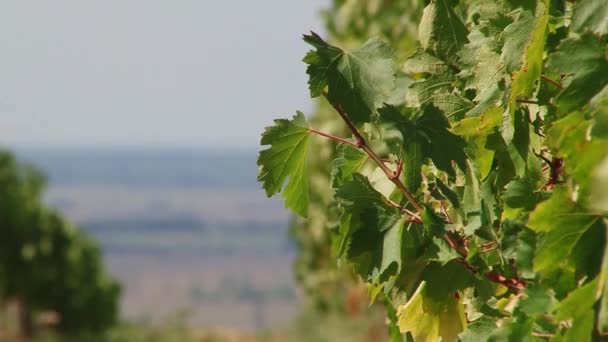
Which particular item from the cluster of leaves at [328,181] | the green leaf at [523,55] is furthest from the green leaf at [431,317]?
the cluster of leaves at [328,181]

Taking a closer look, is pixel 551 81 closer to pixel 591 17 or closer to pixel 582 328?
pixel 591 17

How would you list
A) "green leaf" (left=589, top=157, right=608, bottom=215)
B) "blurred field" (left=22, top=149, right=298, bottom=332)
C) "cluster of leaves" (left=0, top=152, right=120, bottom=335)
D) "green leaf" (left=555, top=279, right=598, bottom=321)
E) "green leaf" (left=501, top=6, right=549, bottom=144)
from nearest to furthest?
"green leaf" (left=589, top=157, right=608, bottom=215), "green leaf" (left=555, top=279, right=598, bottom=321), "green leaf" (left=501, top=6, right=549, bottom=144), "cluster of leaves" (left=0, top=152, right=120, bottom=335), "blurred field" (left=22, top=149, right=298, bottom=332)

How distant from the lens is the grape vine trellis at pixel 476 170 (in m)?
1.28

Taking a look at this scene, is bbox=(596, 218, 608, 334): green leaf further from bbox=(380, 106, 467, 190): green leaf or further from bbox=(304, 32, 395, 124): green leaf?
bbox=(304, 32, 395, 124): green leaf

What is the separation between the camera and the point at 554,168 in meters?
1.58

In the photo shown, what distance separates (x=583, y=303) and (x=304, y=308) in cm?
1590

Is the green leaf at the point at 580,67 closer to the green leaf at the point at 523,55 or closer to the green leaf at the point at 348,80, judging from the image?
the green leaf at the point at 523,55

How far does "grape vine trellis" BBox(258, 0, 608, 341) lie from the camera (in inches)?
50.4

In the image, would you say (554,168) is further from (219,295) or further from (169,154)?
(169,154)

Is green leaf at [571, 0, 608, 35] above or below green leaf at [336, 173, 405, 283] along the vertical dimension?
above

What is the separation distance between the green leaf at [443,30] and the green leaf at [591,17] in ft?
1.90

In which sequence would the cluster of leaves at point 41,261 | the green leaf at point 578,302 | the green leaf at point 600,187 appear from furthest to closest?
the cluster of leaves at point 41,261, the green leaf at point 578,302, the green leaf at point 600,187

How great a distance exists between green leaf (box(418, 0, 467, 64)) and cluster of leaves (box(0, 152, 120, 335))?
636 inches

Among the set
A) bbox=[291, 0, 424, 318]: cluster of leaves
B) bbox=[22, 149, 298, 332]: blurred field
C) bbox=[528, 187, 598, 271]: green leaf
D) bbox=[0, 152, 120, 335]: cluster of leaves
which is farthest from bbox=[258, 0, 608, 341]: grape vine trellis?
bbox=[22, 149, 298, 332]: blurred field
